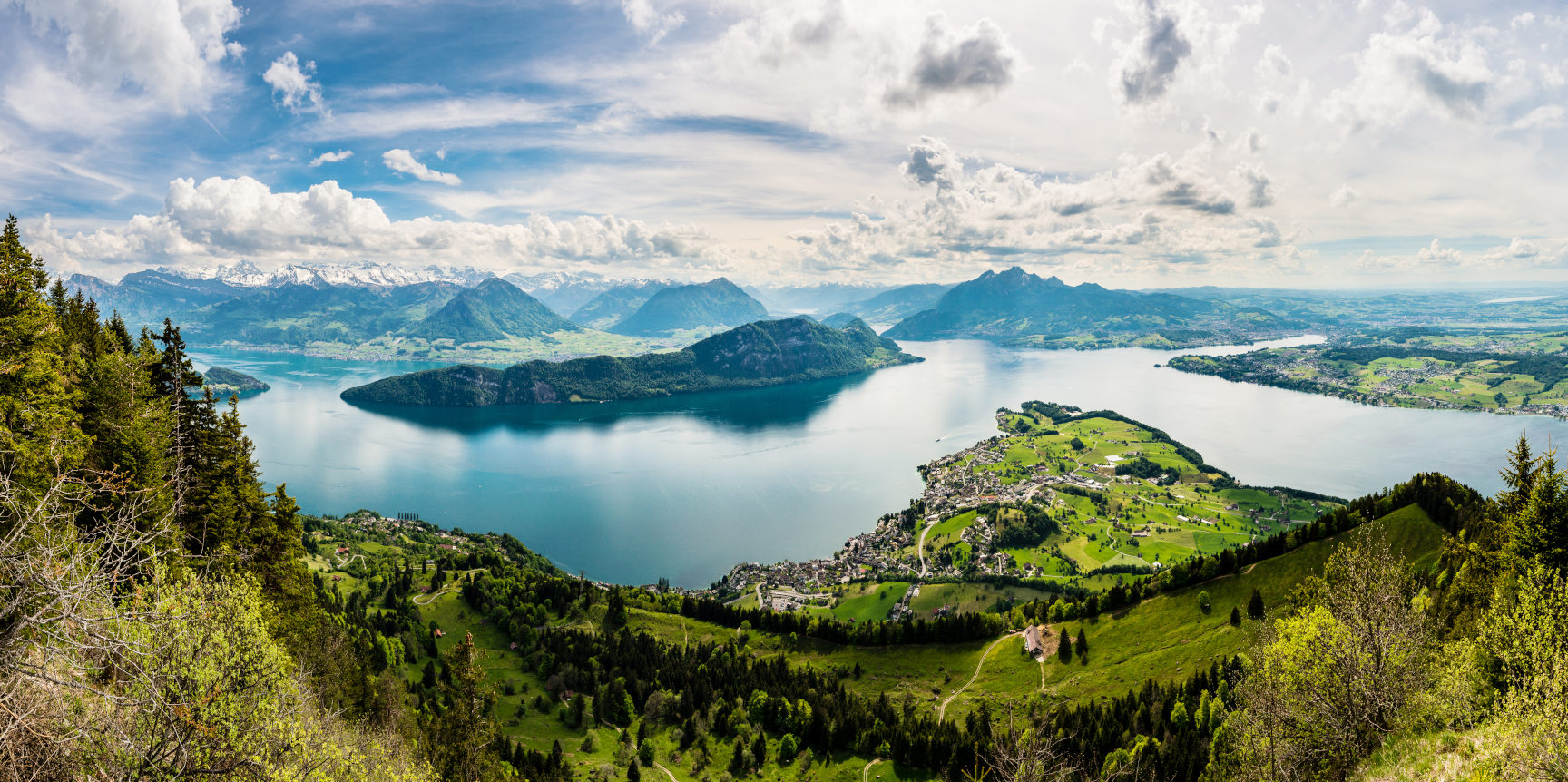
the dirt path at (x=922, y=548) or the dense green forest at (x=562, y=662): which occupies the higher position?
the dense green forest at (x=562, y=662)

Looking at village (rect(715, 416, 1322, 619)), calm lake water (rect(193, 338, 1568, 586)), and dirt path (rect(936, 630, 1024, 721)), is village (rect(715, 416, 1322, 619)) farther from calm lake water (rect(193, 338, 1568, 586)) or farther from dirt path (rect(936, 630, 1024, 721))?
dirt path (rect(936, 630, 1024, 721))

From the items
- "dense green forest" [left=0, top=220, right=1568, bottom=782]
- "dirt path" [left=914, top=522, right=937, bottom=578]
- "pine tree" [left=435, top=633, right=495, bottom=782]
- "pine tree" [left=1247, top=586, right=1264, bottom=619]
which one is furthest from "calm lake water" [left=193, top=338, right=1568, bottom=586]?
"pine tree" [left=435, top=633, right=495, bottom=782]

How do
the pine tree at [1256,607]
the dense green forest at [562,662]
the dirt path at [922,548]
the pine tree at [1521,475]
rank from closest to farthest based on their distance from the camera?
the dense green forest at [562,662], the pine tree at [1521,475], the pine tree at [1256,607], the dirt path at [922,548]

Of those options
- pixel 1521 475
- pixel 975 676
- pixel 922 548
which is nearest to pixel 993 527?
pixel 922 548

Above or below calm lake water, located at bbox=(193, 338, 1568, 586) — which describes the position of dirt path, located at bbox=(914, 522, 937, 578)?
below

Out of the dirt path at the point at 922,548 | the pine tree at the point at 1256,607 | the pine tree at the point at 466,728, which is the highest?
the pine tree at the point at 466,728

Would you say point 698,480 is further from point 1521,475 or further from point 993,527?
point 1521,475

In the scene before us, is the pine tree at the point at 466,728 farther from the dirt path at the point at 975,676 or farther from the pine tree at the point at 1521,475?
the pine tree at the point at 1521,475

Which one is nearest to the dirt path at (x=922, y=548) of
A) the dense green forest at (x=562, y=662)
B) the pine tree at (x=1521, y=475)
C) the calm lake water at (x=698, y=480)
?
the calm lake water at (x=698, y=480)

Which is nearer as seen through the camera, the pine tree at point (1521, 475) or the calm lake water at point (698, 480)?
the pine tree at point (1521, 475)

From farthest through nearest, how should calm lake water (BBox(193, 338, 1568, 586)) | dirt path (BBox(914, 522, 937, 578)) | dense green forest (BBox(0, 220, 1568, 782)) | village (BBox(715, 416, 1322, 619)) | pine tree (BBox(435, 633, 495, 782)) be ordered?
calm lake water (BBox(193, 338, 1568, 586)) → dirt path (BBox(914, 522, 937, 578)) → village (BBox(715, 416, 1322, 619)) → pine tree (BBox(435, 633, 495, 782)) → dense green forest (BBox(0, 220, 1568, 782))

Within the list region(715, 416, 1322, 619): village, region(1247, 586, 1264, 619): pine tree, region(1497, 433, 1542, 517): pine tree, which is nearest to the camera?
region(1497, 433, 1542, 517): pine tree
